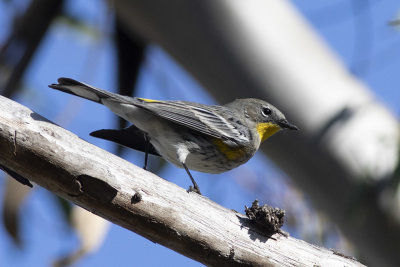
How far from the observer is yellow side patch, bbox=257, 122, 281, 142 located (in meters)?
4.54

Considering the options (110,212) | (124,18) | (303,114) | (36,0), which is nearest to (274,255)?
(110,212)

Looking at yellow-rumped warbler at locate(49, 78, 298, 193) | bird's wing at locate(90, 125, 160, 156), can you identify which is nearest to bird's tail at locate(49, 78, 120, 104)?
yellow-rumped warbler at locate(49, 78, 298, 193)

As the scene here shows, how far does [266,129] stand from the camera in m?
4.60

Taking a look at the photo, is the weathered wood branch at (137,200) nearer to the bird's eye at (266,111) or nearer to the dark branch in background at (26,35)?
the bird's eye at (266,111)

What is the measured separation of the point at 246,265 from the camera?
2.76 metres

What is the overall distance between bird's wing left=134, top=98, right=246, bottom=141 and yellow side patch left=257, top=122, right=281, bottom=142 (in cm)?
37

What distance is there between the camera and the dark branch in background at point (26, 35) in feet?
15.6

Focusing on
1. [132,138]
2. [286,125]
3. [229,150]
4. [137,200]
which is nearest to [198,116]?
[229,150]

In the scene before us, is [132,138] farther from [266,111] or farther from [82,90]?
[266,111]

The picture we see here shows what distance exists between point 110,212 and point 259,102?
2244mm

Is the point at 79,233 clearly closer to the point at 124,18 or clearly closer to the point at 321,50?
the point at 124,18

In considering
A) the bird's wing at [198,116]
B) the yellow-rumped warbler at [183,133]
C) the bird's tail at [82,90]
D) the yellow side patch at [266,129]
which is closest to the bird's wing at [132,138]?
the yellow-rumped warbler at [183,133]

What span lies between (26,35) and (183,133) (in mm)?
1843

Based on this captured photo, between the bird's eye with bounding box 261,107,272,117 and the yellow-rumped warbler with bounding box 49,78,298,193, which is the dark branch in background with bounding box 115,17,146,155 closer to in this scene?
the yellow-rumped warbler with bounding box 49,78,298,193
